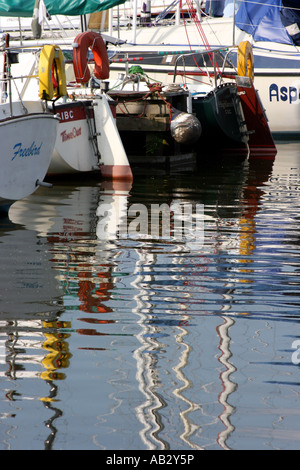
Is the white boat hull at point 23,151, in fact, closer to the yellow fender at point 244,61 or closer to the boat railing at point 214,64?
the boat railing at point 214,64

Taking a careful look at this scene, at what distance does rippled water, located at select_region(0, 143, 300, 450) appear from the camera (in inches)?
137

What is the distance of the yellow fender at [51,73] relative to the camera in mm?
10578

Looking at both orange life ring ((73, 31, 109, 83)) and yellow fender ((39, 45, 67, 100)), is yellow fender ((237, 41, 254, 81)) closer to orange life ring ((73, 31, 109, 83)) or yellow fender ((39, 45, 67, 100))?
orange life ring ((73, 31, 109, 83))

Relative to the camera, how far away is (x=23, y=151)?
28.3 feet

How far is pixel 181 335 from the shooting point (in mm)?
4676

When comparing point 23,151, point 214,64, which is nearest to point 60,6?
point 214,64

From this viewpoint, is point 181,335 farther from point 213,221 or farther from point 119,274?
point 213,221

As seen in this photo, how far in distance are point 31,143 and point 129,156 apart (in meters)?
6.07

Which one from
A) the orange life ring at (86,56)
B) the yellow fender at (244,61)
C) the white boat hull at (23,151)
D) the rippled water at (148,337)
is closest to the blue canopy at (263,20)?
the yellow fender at (244,61)

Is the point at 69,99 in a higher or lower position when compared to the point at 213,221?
higher

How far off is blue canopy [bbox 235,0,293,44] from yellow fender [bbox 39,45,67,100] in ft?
39.5

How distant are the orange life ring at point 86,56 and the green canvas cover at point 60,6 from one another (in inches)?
147

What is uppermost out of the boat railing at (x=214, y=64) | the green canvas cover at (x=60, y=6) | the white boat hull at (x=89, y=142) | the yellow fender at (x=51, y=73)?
the green canvas cover at (x=60, y=6)
